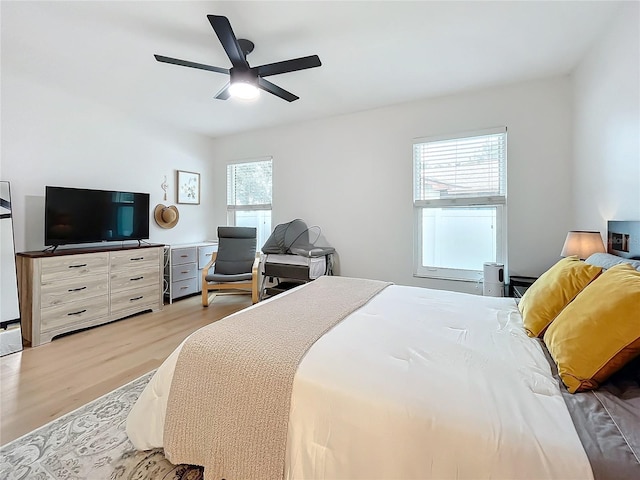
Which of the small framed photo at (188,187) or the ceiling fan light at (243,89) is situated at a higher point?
the ceiling fan light at (243,89)

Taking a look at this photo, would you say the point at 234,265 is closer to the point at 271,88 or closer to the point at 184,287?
the point at 184,287

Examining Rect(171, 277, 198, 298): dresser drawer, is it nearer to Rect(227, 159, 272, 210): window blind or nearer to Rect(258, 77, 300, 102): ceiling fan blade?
Rect(227, 159, 272, 210): window blind

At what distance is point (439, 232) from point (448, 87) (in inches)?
63.3

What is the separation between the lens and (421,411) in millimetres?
904

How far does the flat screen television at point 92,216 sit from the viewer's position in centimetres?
309

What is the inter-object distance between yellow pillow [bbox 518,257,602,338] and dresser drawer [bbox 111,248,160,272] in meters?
3.89

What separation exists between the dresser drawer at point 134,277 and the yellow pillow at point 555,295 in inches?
153

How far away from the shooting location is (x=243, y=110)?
3916mm

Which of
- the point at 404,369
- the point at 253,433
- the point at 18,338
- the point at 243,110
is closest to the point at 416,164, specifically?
the point at 243,110

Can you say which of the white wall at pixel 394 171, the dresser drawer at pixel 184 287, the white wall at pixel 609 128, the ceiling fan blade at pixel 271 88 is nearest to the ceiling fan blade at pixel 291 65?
the ceiling fan blade at pixel 271 88

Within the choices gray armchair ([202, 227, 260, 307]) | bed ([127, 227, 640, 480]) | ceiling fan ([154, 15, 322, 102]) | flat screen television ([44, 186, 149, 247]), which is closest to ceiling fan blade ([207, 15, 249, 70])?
ceiling fan ([154, 15, 322, 102])

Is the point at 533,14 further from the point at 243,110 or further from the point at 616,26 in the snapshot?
the point at 243,110

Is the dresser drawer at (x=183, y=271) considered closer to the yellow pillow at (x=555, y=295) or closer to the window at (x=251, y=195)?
the window at (x=251, y=195)

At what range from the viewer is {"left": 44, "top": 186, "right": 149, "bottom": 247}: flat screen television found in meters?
3.09
